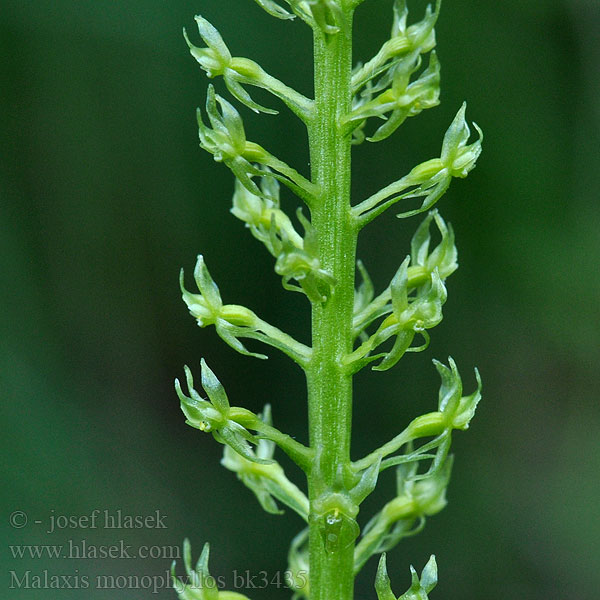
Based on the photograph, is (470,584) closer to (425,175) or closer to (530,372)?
(530,372)

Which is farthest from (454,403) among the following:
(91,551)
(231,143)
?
(91,551)

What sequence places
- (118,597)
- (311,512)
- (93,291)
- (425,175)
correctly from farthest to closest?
(93,291)
(118,597)
(425,175)
(311,512)

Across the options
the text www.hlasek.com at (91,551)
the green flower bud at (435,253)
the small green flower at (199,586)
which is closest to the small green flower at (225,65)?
the green flower bud at (435,253)

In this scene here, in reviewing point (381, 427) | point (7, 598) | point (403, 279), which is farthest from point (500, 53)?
point (7, 598)

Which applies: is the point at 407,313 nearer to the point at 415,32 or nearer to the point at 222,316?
the point at 222,316

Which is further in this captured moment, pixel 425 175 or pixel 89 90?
pixel 89 90

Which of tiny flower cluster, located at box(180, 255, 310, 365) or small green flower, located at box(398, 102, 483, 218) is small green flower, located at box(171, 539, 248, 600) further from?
small green flower, located at box(398, 102, 483, 218)
